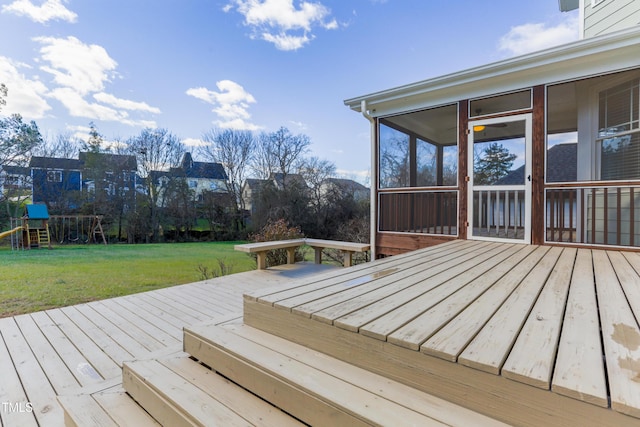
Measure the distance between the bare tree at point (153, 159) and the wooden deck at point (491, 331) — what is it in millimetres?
14593

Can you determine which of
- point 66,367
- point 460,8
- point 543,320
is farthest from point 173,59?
point 543,320

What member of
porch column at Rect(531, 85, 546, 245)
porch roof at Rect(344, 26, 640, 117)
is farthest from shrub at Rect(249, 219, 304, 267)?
porch column at Rect(531, 85, 546, 245)

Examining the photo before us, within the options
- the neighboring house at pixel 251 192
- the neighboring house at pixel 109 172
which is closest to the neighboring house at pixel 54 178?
the neighboring house at pixel 109 172

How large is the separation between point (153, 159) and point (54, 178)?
3.85m

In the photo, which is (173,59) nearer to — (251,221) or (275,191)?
(275,191)

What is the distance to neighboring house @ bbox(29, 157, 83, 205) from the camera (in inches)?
479

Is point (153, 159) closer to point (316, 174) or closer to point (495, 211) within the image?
point (316, 174)

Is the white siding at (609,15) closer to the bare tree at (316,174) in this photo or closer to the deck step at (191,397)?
the deck step at (191,397)

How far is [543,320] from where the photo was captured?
146 centimetres

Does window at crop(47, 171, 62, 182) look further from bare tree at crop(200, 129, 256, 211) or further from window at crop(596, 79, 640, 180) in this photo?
window at crop(596, 79, 640, 180)

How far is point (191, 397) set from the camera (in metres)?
1.47

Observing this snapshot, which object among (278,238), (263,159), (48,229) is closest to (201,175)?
(263,159)

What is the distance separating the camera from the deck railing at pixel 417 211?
5.11 meters

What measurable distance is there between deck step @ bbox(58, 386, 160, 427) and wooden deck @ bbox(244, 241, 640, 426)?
2.38ft
